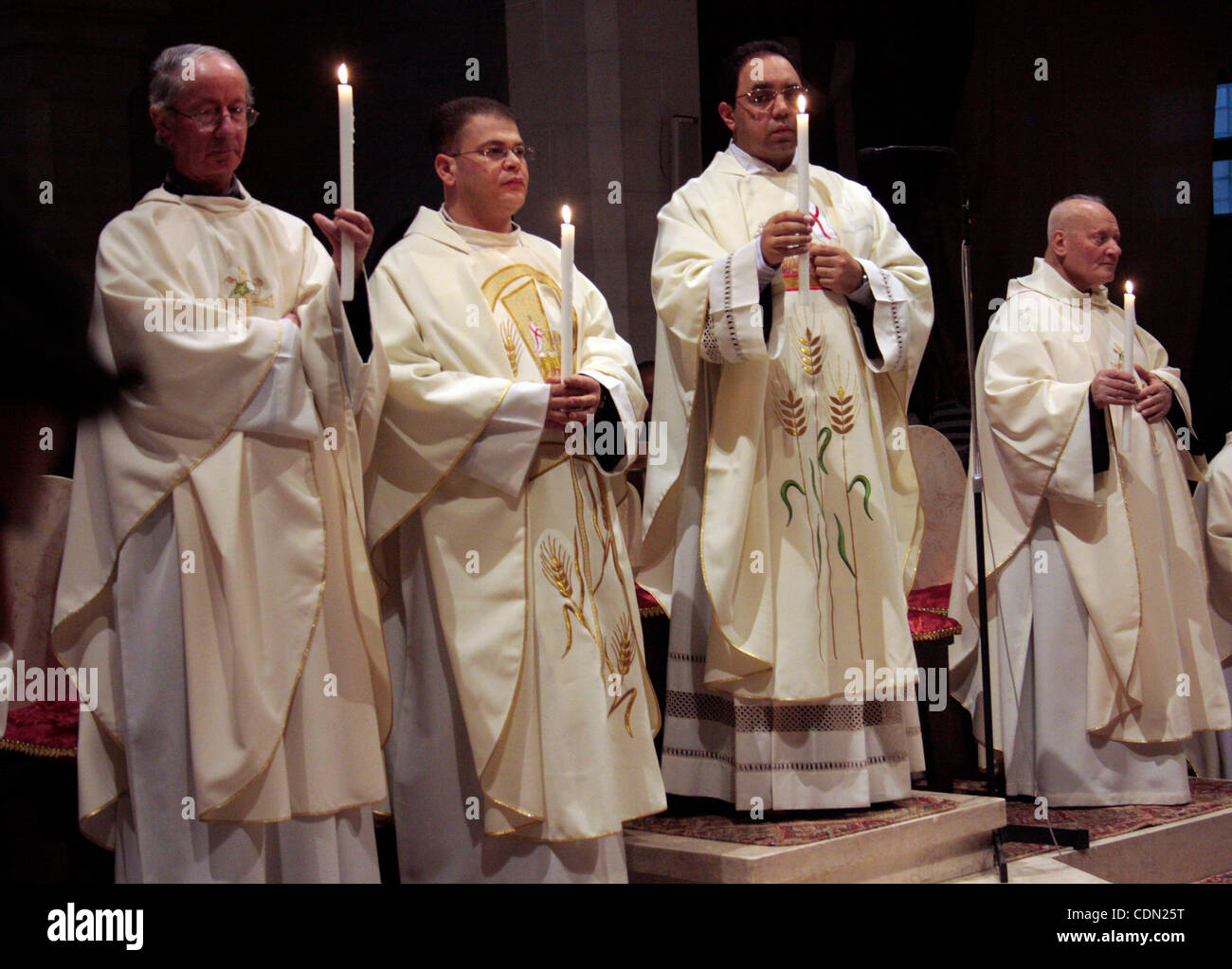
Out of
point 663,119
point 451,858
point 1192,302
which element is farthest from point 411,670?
point 1192,302

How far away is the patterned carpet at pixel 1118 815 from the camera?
577cm

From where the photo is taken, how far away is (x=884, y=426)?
519 centimetres

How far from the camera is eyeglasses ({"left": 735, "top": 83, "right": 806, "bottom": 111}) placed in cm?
510

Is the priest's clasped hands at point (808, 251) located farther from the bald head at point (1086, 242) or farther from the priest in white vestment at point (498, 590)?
the bald head at point (1086, 242)

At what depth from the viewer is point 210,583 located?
3.78 metres

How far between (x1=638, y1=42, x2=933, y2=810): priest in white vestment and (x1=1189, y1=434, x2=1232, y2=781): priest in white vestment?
101 inches

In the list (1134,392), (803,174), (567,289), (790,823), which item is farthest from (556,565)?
(1134,392)

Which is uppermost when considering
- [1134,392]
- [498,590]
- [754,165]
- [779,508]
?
[754,165]

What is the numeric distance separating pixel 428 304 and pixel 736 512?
1.14m

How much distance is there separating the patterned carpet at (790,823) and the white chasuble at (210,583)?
1.14m

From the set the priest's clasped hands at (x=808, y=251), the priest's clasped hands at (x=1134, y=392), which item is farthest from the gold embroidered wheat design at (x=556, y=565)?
the priest's clasped hands at (x=1134, y=392)

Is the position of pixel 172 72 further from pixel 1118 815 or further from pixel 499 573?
pixel 1118 815

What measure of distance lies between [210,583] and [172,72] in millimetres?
1321

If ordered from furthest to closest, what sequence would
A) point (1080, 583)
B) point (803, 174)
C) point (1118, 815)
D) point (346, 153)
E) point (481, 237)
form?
point (1080, 583)
point (1118, 815)
point (481, 237)
point (803, 174)
point (346, 153)
